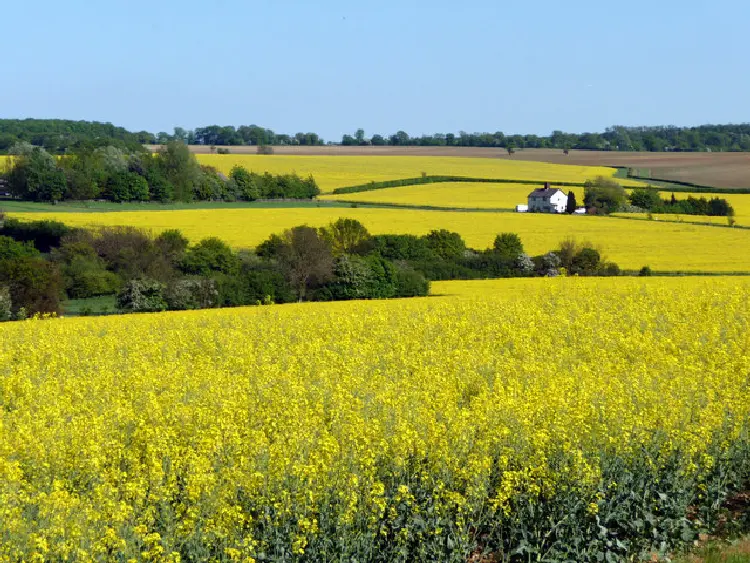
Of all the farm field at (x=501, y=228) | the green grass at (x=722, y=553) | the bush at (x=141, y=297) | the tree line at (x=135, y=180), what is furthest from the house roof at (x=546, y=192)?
the green grass at (x=722, y=553)

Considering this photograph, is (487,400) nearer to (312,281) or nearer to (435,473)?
(435,473)

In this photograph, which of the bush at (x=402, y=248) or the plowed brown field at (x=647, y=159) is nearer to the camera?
the bush at (x=402, y=248)

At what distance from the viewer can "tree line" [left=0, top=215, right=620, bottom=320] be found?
41219mm

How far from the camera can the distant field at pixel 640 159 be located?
9887 centimetres

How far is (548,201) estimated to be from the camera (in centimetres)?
8538

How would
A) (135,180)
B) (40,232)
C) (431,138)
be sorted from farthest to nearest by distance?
(431,138), (135,180), (40,232)

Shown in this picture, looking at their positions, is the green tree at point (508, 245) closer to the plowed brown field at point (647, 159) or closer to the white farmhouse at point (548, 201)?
the white farmhouse at point (548, 201)

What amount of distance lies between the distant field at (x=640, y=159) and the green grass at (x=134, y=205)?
37.5m

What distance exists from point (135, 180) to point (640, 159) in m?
64.2

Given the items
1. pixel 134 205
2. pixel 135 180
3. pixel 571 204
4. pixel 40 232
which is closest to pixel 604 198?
pixel 571 204

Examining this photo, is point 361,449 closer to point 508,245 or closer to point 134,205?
point 508,245

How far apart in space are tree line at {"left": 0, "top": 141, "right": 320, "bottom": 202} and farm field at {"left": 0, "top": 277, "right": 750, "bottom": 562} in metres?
67.3

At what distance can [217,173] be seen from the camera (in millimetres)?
95562

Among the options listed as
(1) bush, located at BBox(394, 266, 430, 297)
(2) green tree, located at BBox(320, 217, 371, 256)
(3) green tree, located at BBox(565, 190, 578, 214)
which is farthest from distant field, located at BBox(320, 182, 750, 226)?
(1) bush, located at BBox(394, 266, 430, 297)
